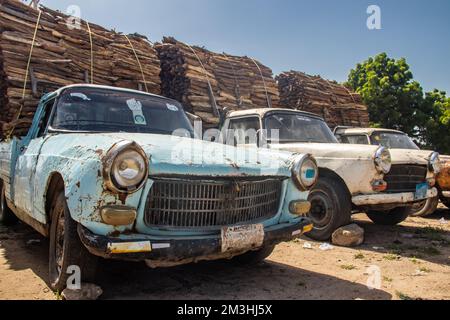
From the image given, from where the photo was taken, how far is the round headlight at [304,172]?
3.37m

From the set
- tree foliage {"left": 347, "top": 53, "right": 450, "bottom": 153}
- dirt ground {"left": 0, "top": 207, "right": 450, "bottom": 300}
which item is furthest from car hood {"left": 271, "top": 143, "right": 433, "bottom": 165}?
tree foliage {"left": 347, "top": 53, "right": 450, "bottom": 153}

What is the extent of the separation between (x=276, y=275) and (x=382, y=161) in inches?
95.8

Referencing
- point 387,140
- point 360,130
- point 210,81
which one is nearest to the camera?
point 387,140

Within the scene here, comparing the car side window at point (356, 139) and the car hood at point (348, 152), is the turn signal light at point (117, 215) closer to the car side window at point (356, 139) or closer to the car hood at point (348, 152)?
the car hood at point (348, 152)

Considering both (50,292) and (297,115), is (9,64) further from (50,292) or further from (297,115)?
(297,115)

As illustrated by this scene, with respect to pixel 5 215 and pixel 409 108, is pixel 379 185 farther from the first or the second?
pixel 409 108

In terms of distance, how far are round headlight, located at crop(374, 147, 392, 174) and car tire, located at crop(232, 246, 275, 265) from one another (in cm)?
215

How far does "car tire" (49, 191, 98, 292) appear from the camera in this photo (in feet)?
8.52

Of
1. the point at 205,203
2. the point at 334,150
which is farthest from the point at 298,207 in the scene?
the point at 334,150

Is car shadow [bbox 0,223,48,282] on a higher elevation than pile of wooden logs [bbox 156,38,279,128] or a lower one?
lower

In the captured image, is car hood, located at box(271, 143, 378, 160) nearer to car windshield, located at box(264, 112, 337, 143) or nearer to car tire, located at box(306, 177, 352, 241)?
car windshield, located at box(264, 112, 337, 143)

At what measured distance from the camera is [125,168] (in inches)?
94.8
